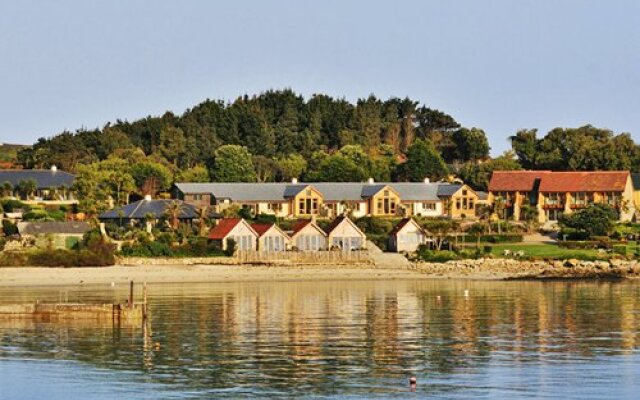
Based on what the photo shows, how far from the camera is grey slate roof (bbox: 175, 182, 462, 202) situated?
111 m

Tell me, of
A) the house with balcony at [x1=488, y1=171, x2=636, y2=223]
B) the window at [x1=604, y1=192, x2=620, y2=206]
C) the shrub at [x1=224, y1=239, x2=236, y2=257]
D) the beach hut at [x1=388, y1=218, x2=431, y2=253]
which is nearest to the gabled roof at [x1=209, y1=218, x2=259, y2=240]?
the shrub at [x1=224, y1=239, x2=236, y2=257]

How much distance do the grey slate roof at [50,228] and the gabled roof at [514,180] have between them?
39106 mm

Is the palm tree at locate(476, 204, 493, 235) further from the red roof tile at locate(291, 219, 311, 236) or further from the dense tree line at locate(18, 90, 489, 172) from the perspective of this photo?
the dense tree line at locate(18, 90, 489, 172)

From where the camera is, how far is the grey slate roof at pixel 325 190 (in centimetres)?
11056

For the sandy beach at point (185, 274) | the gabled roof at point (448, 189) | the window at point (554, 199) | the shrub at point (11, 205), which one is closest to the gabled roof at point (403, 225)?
the sandy beach at point (185, 274)

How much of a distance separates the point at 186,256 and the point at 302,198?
82.5 feet

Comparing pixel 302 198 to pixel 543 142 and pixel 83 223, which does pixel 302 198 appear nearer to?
pixel 83 223

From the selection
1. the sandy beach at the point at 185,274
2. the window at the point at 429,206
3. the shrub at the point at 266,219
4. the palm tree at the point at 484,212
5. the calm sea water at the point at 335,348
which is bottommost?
the calm sea water at the point at 335,348

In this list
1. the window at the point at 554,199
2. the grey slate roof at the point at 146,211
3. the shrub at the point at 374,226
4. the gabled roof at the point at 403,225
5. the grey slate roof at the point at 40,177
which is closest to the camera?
the gabled roof at the point at 403,225

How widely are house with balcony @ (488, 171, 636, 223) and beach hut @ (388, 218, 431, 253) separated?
1658 centimetres

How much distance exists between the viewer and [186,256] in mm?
86625

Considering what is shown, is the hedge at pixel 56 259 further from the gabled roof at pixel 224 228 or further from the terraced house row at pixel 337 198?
the terraced house row at pixel 337 198

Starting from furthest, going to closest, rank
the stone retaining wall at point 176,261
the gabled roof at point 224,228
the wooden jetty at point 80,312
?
the gabled roof at point 224,228
the stone retaining wall at point 176,261
the wooden jetty at point 80,312

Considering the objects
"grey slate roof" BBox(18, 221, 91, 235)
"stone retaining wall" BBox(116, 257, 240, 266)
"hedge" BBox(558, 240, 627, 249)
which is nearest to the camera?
"stone retaining wall" BBox(116, 257, 240, 266)
